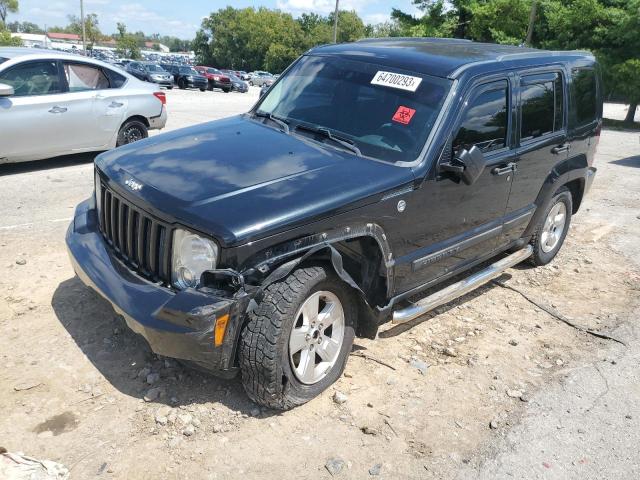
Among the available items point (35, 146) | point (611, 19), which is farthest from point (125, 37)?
point (35, 146)

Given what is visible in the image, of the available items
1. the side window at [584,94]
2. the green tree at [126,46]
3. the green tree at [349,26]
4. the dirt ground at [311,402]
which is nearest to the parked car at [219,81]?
the dirt ground at [311,402]

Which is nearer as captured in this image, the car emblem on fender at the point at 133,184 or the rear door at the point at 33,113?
the car emblem on fender at the point at 133,184

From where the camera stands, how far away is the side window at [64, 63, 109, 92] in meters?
7.96

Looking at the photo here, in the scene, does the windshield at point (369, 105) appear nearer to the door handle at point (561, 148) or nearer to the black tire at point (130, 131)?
the door handle at point (561, 148)

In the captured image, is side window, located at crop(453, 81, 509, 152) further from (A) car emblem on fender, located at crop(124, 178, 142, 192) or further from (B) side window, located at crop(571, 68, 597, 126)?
(A) car emblem on fender, located at crop(124, 178, 142, 192)

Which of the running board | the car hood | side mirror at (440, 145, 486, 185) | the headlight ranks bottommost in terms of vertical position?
the running board

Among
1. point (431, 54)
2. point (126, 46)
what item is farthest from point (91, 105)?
point (126, 46)

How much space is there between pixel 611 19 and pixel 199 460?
23.2 m

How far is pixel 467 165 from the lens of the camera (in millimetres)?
3705

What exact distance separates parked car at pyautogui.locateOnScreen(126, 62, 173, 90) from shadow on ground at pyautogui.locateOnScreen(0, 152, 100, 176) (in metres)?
22.4

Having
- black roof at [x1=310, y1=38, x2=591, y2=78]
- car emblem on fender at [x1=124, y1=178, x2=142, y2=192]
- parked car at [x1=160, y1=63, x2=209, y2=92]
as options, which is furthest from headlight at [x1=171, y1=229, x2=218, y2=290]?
parked car at [x1=160, y1=63, x2=209, y2=92]

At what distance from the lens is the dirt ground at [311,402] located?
9.67 ft

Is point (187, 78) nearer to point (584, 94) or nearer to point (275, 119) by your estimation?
point (584, 94)

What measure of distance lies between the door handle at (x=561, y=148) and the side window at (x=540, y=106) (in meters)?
0.16
